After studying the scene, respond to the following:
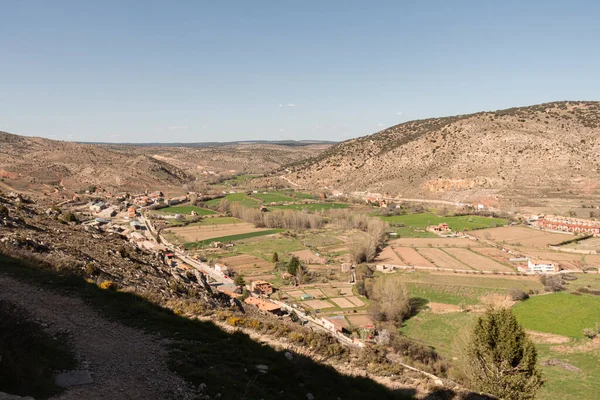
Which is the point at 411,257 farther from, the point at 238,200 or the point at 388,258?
the point at 238,200

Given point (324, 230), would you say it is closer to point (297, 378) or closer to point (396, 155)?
point (396, 155)

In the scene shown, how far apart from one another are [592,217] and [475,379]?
73333 mm

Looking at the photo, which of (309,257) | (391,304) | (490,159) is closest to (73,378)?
(391,304)

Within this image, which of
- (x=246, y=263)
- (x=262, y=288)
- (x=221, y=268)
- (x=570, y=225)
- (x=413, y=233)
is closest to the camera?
(x=262, y=288)

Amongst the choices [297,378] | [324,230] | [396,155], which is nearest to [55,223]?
[297,378]

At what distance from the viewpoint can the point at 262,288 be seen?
44719mm

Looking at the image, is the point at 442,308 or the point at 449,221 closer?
the point at 442,308

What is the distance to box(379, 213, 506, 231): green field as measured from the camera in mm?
74375

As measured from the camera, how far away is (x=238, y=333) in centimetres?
1280

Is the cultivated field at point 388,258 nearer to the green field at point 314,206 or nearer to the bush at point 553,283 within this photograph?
the bush at point 553,283

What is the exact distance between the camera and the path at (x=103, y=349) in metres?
7.48

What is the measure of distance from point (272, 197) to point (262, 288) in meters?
72.0

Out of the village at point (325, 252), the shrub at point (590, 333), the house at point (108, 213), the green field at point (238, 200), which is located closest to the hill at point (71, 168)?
the village at point (325, 252)

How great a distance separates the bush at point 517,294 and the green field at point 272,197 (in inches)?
2859
